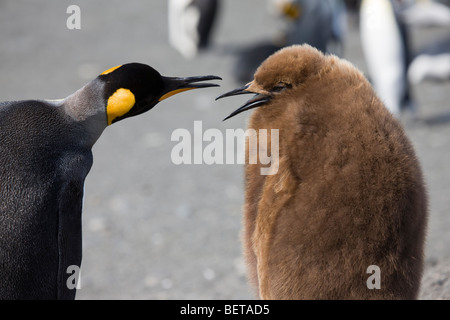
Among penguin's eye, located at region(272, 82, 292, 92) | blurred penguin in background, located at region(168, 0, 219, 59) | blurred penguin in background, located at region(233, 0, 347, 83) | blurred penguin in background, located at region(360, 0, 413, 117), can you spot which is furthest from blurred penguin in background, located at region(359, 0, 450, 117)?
penguin's eye, located at region(272, 82, 292, 92)

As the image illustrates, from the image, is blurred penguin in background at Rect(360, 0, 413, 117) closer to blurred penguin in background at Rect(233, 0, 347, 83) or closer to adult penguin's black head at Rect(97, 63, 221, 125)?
blurred penguin in background at Rect(233, 0, 347, 83)

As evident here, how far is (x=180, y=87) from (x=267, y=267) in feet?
2.19

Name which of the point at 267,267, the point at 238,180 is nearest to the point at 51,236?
the point at 267,267

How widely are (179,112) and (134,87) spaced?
374cm

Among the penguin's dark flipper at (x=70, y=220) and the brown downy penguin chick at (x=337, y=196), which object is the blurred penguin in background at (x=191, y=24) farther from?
the brown downy penguin chick at (x=337, y=196)

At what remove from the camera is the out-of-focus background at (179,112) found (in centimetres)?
326

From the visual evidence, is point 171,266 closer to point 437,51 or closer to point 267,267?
point 267,267

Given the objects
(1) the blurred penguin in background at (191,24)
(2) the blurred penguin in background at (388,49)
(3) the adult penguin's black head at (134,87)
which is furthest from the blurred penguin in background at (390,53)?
(3) the adult penguin's black head at (134,87)

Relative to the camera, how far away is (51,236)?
197 cm

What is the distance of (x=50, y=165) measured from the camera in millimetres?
1929

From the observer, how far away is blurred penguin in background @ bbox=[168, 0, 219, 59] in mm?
7328

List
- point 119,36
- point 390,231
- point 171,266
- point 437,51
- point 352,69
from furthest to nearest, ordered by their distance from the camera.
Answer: point 119,36 → point 437,51 → point 171,266 → point 352,69 → point 390,231

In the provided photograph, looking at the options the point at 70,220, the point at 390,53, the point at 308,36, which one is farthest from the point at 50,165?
the point at 308,36
